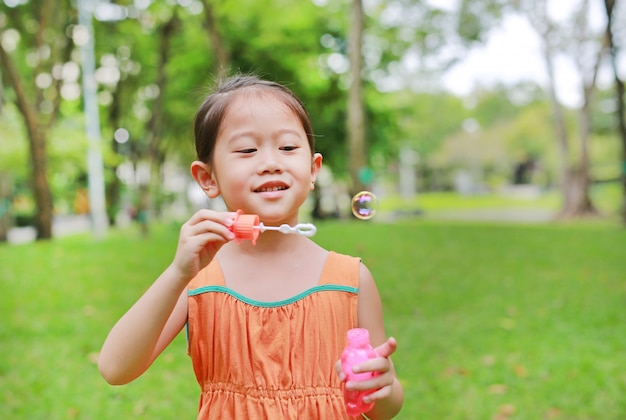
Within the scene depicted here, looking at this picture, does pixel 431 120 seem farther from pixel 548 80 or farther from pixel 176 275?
pixel 176 275

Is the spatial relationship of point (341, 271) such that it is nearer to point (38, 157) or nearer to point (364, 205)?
point (364, 205)

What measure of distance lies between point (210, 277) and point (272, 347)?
9.2 inches

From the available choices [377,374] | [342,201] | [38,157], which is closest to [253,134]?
[377,374]

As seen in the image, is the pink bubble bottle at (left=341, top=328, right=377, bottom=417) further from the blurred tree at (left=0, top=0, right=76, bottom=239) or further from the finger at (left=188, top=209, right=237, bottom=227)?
the blurred tree at (left=0, top=0, right=76, bottom=239)

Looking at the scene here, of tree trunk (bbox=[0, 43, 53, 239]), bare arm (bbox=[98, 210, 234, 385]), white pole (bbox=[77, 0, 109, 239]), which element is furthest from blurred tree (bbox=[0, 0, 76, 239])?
bare arm (bbox=[98, 210, 234, 385])

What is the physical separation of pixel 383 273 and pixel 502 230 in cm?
571

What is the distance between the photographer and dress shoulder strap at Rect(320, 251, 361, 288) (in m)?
1.60

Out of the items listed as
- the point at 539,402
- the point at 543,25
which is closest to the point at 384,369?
the point at 539,402

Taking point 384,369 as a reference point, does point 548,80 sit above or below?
above

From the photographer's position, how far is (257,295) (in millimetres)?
1578

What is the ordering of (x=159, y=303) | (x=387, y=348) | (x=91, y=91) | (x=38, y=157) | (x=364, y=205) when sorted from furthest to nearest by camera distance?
(x=91, y=91) < (x=38, y=157) < (x=364, y=205) < (x=159, y=303) < (x=387, y=348)

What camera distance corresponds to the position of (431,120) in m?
39.2

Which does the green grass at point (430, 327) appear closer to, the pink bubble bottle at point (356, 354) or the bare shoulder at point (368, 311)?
the bare shoulder at point (368, 311)

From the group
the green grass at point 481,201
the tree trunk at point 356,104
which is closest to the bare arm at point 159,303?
the tree trunk at point 356,104
